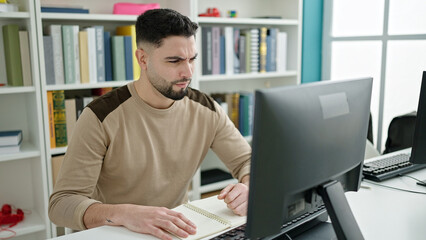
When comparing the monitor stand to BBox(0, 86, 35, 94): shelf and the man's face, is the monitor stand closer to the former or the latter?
the man's face

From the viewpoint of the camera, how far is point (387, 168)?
1709 mm

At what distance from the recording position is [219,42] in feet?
9.00

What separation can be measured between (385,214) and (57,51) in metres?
1.76

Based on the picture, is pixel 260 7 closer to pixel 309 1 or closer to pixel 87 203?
pixel 309 1

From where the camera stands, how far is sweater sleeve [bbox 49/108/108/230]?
128cm

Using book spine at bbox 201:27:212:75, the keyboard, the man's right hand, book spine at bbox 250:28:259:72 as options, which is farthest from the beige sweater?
book spine at bbox 250:28:259:72

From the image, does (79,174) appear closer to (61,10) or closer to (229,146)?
(229,146)

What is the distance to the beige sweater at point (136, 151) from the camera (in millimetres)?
1363

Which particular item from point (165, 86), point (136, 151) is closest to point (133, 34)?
point (165, 86)

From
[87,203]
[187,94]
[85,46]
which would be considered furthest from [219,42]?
[87,203]

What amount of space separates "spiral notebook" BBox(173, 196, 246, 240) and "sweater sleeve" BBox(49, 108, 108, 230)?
312 mm

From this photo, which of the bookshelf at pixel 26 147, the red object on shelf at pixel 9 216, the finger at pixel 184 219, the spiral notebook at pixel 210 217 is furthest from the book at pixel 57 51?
the finger at pixel 184 219

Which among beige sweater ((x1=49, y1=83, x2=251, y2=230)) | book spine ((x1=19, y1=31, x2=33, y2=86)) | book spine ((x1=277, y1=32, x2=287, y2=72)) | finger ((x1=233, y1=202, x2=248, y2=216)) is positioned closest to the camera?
finger ((x1=233, y1=202, x2=248, y2=216))

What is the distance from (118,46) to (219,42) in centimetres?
70
